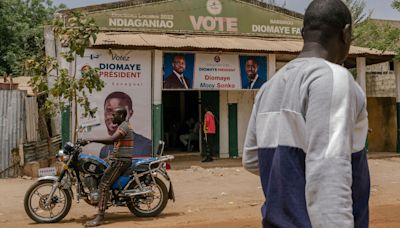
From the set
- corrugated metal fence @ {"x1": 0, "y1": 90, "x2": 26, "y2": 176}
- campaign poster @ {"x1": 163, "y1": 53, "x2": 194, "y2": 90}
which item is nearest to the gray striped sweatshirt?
corrugated metal fence @ {"x1": 0, "y1": 90, "x2": 26, "y2": 176}

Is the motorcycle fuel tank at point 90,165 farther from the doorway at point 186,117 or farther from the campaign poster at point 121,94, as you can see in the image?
the doorway at point 186,117

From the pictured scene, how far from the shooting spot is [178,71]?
1315 centimetres

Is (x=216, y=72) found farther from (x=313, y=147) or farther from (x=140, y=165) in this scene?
(x=313, y=147)

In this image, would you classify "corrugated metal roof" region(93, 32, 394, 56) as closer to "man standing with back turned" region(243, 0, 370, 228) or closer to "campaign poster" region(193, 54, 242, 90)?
"campaign poster" region(193, 54, 242, 90)

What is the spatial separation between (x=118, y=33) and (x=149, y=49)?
123 cm

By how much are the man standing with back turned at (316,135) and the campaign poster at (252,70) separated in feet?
39.5

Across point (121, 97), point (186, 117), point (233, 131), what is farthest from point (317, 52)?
point (186, 117)

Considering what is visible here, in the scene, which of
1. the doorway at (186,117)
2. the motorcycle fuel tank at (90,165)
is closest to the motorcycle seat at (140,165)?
the motorcycle fuel tank at (90,165)

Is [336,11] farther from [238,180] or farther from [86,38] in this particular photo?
[238,180]

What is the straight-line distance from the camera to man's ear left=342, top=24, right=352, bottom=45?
1.79 meters

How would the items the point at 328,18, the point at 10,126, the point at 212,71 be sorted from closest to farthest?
1. the point at 328,18
2. the point at 10,126
3. the point at 212,71

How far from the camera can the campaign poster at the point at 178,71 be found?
13.0 m

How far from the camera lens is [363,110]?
1680 millimetres

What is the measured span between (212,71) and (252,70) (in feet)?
3.84
